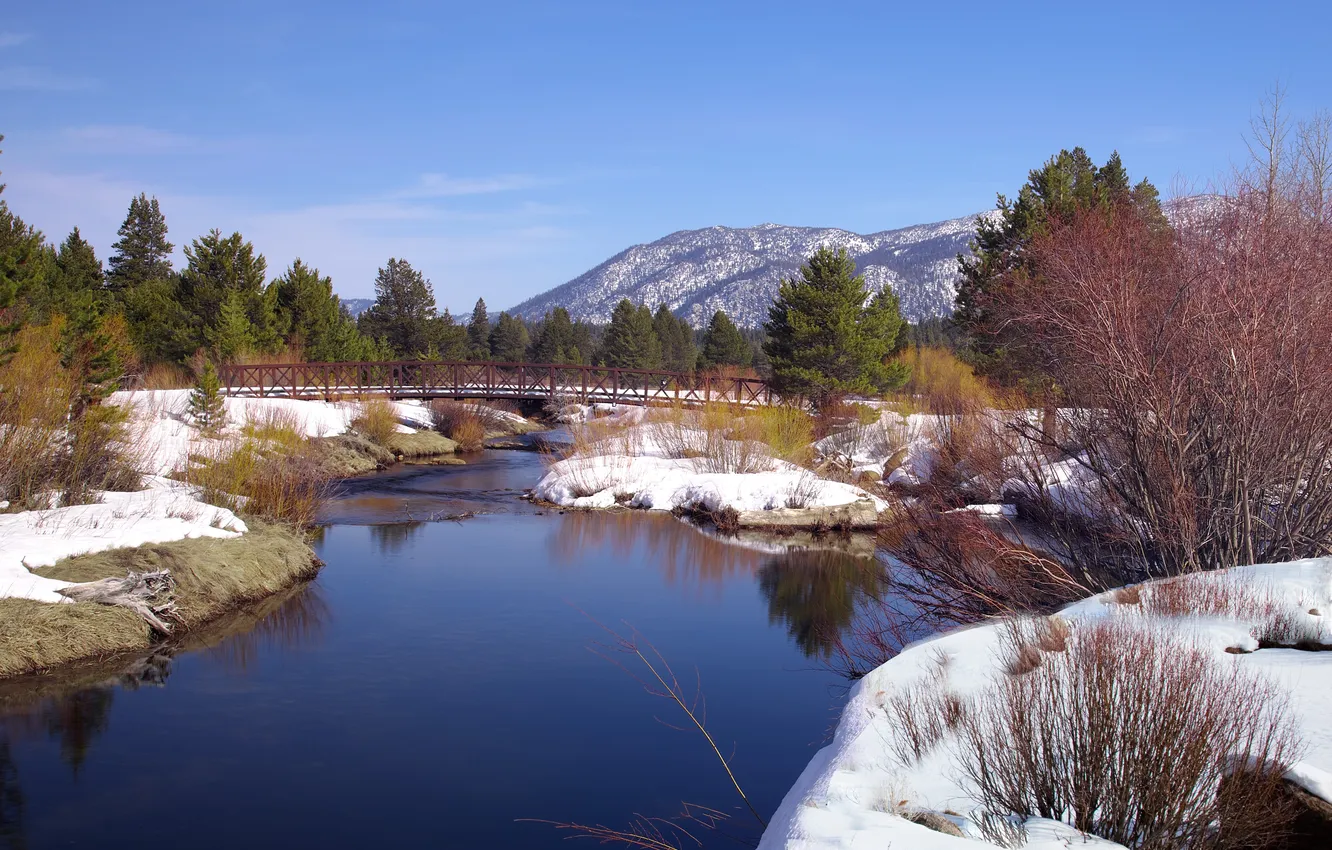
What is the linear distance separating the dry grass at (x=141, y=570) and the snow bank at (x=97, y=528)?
6.7 inches

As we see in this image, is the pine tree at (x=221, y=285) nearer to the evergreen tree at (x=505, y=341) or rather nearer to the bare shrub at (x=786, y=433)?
the bare shrub at (x=786, y=433)

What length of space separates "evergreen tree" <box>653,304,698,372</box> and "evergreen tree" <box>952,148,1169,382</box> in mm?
52069

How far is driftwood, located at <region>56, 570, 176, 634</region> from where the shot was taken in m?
13.1

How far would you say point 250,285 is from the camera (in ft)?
160

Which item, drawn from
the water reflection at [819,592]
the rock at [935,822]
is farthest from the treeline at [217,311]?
the rock at [935,822]

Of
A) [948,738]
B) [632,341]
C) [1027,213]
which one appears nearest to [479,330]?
[632,341]

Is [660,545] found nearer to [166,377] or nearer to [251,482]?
[251,482]

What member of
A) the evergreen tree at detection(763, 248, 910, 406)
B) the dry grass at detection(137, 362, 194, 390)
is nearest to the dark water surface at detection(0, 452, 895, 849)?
the evergreen tree at detection(763, 248, 910, 406)

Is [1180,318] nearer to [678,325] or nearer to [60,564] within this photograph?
[60,564]

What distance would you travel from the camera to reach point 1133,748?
5844 millimetres

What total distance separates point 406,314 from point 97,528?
55.7 meters

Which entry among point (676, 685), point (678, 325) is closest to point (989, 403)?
point (676, 685)

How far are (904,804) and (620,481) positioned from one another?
21690 millimetres

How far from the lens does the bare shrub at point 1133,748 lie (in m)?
5.81
